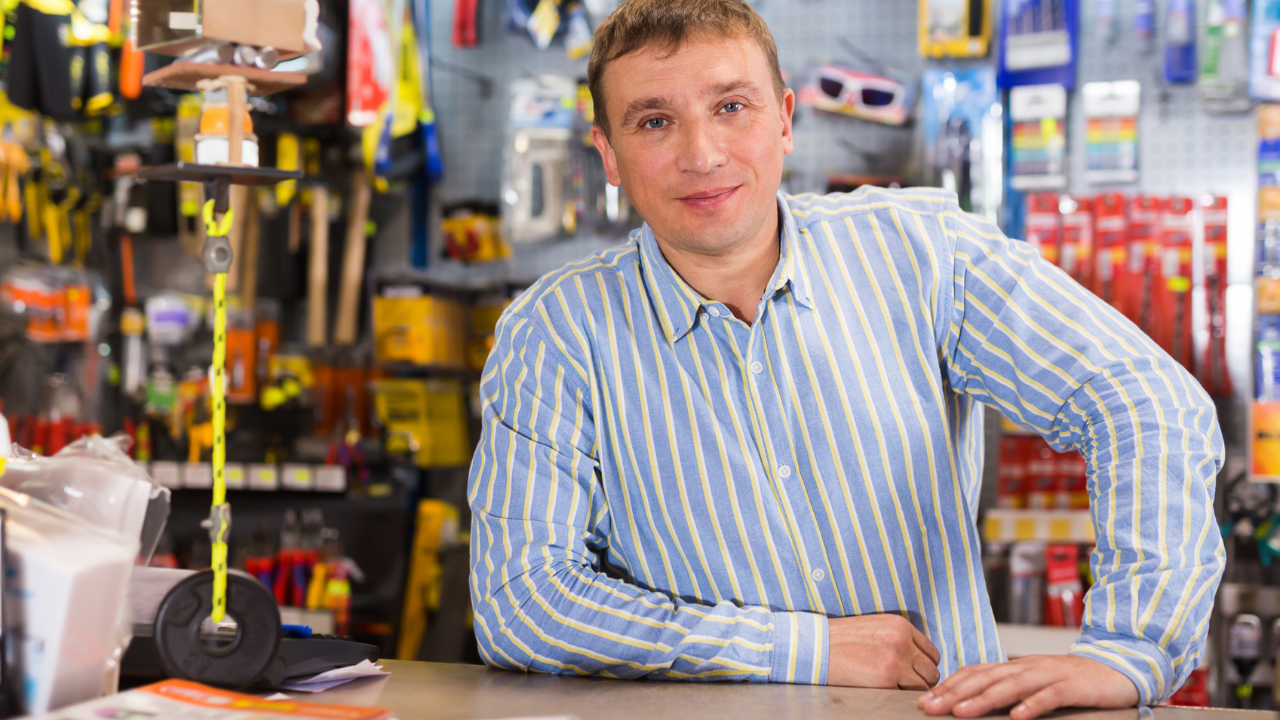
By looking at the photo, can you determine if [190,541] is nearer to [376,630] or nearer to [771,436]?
[376,630]

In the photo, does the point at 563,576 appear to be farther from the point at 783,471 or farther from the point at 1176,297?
the point at 1176,297

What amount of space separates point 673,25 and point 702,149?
0.19 meters

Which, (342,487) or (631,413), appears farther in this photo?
(342,487)

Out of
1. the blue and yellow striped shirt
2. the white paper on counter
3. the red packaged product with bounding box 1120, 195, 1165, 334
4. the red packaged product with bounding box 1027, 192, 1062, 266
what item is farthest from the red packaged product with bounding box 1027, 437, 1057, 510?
the white paper on counter

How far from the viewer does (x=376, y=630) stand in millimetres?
4160

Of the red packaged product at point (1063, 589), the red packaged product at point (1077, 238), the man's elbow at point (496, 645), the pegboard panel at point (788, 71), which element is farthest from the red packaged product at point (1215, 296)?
the man's elbow at point (496, 645)

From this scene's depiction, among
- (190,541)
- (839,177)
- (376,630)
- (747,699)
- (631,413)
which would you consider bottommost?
(376,630)

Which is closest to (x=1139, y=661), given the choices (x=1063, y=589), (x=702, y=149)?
(x=702, y=149)

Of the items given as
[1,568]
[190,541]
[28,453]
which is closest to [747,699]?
[1,568]

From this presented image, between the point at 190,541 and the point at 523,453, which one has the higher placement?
the point at 523,453

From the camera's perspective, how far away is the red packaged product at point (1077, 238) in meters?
3.90

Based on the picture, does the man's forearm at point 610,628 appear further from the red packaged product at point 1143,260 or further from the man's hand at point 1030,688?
the red packaged product at point 1143,260

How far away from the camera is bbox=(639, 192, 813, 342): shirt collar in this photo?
1.52 m

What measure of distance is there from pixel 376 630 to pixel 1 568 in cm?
340
